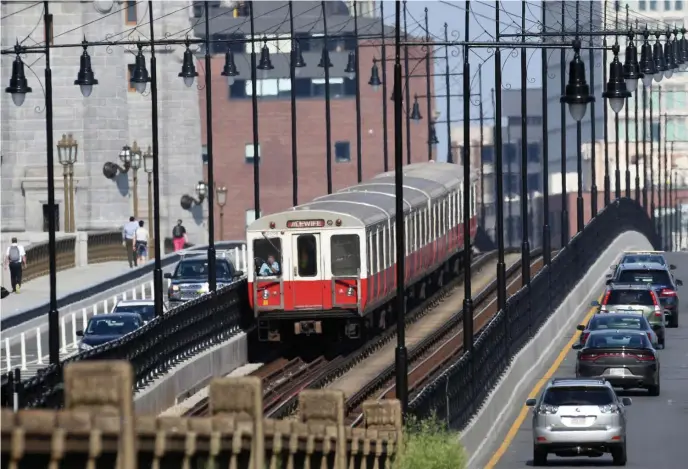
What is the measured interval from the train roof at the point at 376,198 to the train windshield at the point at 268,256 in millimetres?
345

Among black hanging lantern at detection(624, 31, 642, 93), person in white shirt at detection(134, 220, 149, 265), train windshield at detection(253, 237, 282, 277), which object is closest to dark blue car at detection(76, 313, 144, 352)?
train windshield at detection(253, 237, 282, 277)

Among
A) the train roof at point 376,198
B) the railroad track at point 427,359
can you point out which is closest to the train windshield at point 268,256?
the train roof at point 376,198

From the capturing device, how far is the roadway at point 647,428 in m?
33.5

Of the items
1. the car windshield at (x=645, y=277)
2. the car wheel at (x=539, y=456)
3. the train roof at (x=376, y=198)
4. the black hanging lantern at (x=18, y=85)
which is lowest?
the car wheel at (x=539, y=456)

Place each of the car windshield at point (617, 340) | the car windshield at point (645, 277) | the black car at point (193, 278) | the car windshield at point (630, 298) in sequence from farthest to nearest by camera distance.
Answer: the car windshield at point (645, 277) → the black car at point (193, 278) → the car windshield at point (630, 298) → the car windshield at point (617, 340)

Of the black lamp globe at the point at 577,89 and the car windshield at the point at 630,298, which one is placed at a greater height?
the black lamp globe at the point at 577,89

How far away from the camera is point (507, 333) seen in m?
42.4

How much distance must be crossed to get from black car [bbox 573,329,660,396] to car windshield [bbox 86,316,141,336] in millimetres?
9367

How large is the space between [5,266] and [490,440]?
32655 mm

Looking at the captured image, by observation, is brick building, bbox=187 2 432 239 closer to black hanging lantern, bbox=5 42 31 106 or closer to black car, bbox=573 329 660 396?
black car, bbox=573 329 660 396

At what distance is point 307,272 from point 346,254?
3.09ft

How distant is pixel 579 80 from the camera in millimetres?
27500

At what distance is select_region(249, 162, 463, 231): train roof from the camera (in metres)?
42.8

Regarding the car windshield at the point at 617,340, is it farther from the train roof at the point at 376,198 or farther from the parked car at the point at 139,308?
the parked car at the point at 139,308
